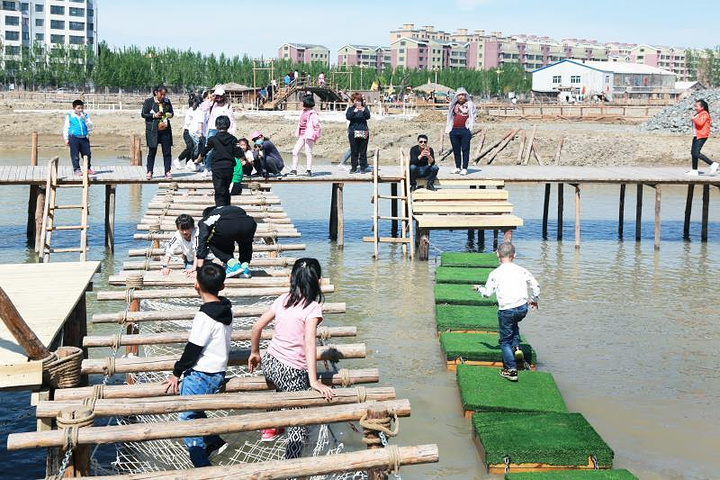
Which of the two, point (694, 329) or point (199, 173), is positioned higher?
point (199, 173)

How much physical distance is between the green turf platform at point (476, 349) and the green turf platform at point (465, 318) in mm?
442

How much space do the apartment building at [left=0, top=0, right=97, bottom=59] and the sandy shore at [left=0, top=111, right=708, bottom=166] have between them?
56313 mm

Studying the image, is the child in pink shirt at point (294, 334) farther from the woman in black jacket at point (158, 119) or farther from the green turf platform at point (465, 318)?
the woman in black jacket at point (158, 119)

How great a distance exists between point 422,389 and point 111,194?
11.2 m

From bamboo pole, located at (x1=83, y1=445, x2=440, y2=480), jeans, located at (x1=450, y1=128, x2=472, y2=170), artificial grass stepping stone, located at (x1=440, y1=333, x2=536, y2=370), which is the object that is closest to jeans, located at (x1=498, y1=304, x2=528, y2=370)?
artificial grass stepping stone, located at (x1=440, y1=333, x2=536, y2=370)

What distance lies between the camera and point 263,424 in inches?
252

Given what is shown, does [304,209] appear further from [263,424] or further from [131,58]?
[131,58]

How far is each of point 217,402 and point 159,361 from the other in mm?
1303

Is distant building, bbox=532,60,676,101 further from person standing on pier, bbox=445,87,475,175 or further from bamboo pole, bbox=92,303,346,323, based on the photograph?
bamboo pole, bbox=92,303,346,323

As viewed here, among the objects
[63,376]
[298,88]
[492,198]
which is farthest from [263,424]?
[298,88]

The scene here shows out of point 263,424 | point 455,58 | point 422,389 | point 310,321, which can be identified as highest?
point 455,58

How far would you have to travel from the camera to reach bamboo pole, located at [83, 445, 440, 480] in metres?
5.70

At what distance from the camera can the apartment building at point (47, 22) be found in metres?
114

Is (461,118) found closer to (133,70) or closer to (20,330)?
(20,330)
